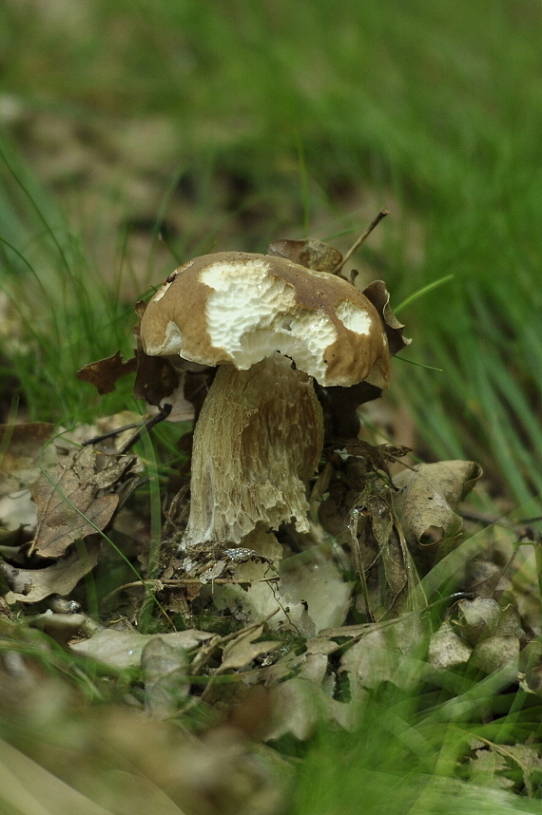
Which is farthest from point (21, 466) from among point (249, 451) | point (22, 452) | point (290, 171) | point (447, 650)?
point (290, 171)

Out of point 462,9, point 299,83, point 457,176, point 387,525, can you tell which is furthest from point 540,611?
point 462,9

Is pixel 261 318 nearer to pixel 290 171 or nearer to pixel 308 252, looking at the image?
pixel 308 252

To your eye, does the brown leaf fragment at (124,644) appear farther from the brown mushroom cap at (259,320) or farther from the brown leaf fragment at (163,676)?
the brown mushroom cap at (259,320)

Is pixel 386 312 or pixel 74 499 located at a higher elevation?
pixel 386 312

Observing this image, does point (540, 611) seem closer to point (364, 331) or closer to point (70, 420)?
point (364, 331)

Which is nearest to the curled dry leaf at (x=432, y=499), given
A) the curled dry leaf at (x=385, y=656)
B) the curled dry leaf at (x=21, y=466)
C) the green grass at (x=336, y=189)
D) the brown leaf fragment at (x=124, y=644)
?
the green grass at (x=336, y=189)

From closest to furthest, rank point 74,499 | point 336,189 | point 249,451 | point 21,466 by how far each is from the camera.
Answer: point 249,451 < point 74,499 < point 21,466 < point 336,189
